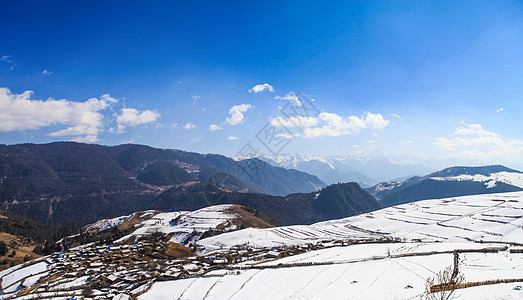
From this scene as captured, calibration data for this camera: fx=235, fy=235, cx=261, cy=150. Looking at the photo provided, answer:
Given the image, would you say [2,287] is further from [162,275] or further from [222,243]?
[222,243]

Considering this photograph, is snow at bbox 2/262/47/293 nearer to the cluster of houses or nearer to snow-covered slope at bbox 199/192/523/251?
the cluster of houses

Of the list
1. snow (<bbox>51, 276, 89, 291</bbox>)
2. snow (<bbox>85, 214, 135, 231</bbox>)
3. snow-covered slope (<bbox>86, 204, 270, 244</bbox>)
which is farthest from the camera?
snow (<bbox>85, 214, 135, 231</bbox>)

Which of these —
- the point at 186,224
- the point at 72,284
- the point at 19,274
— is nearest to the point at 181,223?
the point at 186,224

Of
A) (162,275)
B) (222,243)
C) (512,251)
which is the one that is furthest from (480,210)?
(162,275)

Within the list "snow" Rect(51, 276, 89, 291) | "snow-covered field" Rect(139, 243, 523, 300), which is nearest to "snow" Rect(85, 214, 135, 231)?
"snow" Rect(51, 276, 89, 291)

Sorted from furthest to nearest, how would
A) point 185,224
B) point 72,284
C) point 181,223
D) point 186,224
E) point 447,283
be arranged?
1. point 181,223
2. point 185,224
3. point 186,224
4. point 72,284
5. point 447,283

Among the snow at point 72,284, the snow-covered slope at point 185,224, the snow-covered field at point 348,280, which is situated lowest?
the snow-covered slope at point 185,224

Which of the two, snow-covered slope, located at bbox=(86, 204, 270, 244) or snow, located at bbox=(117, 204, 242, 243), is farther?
snow, located at bbox=(117, 204, 242, 243)

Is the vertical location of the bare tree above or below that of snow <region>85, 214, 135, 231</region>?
above

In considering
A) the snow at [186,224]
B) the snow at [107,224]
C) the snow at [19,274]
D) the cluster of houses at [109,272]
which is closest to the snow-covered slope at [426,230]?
the snow at [186,224]

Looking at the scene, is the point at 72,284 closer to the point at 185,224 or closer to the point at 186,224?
the point at 186,224

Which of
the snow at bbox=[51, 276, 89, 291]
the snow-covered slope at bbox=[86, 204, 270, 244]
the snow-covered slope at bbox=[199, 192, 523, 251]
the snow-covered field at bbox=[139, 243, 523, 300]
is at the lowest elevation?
the snow-covered slope at bbox=[199, 192, 523, 251]

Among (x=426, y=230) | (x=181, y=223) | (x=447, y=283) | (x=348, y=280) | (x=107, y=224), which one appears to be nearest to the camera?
(x=447, y=283)

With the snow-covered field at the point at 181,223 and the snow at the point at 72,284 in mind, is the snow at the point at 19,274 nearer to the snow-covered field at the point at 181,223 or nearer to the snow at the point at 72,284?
the snow at the point at 72,284
